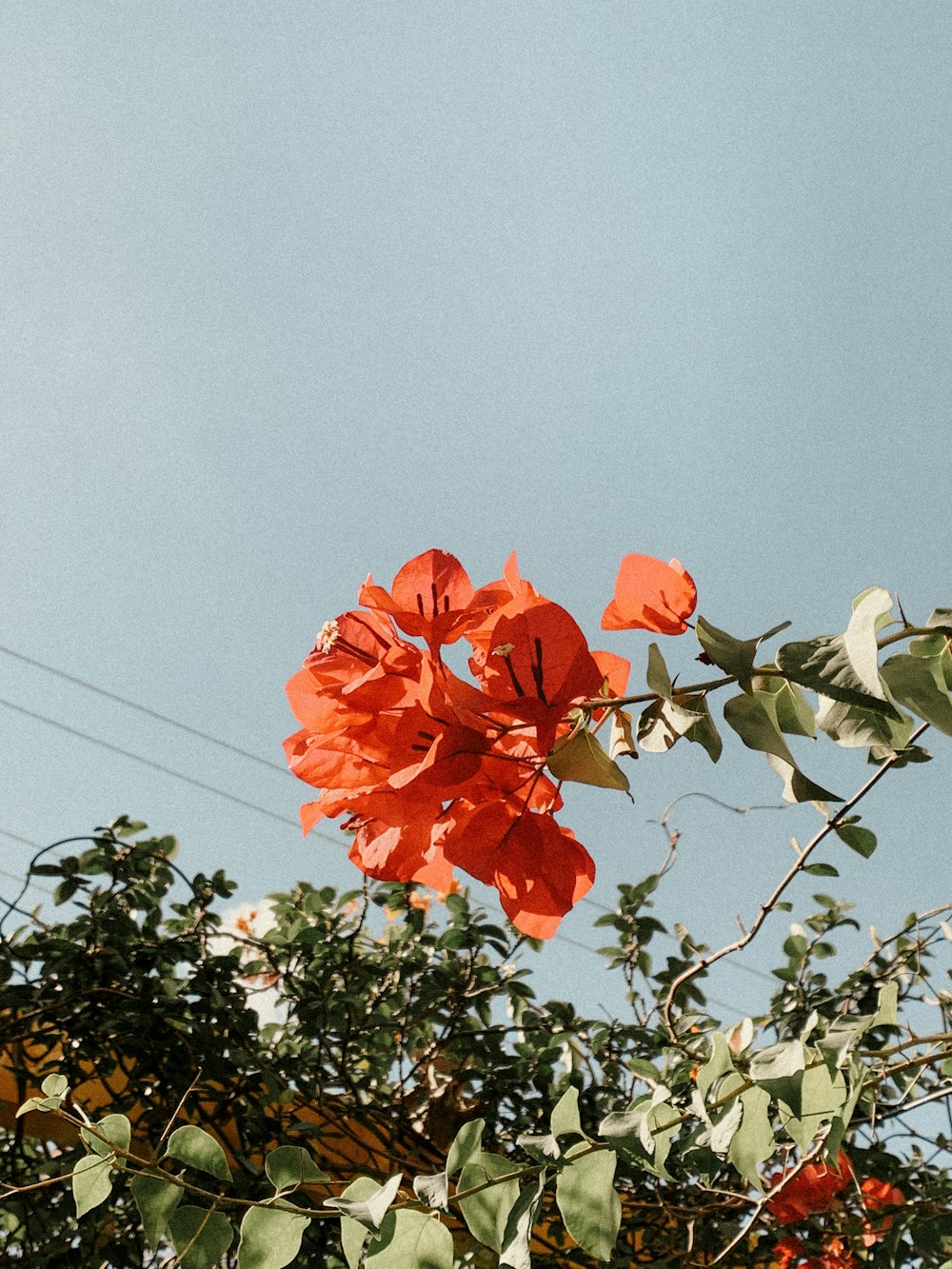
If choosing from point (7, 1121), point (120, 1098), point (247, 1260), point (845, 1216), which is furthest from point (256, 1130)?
point (247, 1260)

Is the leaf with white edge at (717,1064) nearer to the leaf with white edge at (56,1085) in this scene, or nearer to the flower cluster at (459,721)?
the flower cluster at (459,721)

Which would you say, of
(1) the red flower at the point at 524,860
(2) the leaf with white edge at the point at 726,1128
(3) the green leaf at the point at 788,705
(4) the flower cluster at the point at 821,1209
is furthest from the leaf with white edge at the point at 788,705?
(4) the flower cluster at the point at 821,1209

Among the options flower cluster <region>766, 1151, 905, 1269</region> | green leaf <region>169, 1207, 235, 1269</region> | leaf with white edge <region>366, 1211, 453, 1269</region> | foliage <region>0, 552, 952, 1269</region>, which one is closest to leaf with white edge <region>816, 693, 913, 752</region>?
foliage <region>0, 552, 952, 1269</region>

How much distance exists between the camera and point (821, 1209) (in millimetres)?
1104

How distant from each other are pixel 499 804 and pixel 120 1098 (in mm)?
1065

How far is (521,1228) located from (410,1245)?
0.20 ft

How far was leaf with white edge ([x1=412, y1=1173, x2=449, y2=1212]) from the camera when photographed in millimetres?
455

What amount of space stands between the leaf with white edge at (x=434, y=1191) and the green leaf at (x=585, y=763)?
0.22 meters

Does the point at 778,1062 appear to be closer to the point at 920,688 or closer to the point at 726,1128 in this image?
the point at 726,1128

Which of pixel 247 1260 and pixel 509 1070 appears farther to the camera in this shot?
pixel 509 1070

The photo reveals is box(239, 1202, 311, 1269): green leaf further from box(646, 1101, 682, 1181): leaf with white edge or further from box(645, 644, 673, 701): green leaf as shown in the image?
box(645, 644, 673, 701): green leaf

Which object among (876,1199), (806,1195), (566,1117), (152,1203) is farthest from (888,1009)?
(876,1199)

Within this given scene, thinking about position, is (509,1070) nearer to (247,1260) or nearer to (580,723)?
(247,1260)

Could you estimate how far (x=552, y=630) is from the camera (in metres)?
0.41
